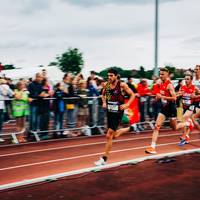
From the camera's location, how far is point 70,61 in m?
82.0

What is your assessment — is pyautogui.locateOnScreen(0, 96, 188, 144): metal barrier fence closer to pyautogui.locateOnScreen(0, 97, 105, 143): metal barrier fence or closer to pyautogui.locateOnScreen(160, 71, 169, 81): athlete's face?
pyautogui.locateOnScreen(0, 97, 105, 143): metal barrier fence

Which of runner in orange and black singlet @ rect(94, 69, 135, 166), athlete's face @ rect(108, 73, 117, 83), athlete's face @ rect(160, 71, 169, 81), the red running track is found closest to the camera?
the red running track

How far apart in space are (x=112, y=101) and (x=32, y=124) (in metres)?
4.63

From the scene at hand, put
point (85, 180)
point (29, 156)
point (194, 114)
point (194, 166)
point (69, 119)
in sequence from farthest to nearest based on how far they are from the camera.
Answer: point (69, 119)
point (194, 114)
point (29, 156)
point (194, 166)
point (85, 180)

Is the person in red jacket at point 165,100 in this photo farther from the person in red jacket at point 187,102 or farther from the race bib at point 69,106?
the race bib at point 69,106

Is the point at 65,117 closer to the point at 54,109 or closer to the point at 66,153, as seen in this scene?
the point at 54,109

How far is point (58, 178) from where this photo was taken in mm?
7410

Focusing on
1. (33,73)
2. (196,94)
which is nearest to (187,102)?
(196,94)

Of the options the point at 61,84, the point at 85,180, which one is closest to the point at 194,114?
the point at 61,84

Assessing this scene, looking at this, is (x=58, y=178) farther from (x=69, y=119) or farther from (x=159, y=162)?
(x=69, y=119)

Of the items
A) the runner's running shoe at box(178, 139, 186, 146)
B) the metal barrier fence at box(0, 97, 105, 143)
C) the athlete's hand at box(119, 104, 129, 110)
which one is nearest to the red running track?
the runner's running shoe at box(178, 139, 186, 146)

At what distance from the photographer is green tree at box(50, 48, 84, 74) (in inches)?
3182

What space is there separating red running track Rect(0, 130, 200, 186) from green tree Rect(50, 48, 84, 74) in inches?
2648

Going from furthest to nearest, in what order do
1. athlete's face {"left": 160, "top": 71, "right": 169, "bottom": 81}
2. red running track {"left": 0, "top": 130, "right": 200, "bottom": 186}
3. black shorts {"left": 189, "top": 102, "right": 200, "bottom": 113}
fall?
black shorts {"left": 189, "top": 102, "right": 200, "bottom": 113}
athlete's face {"left": 160, "top": 71, "right": 169, "bottom": 81}
red running track {"left": 0, "top": 130, "right": 200, "bottom": 186}
